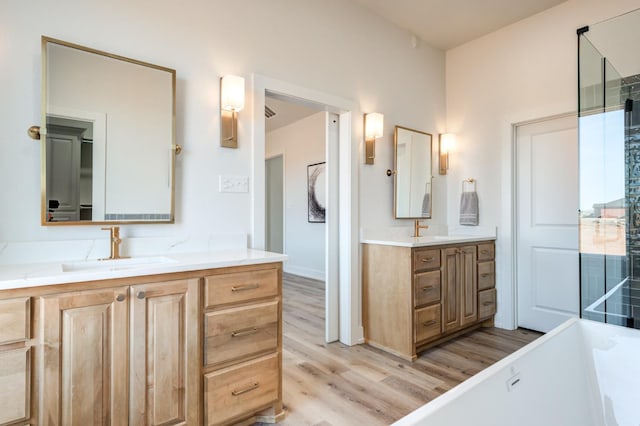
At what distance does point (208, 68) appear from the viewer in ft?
6.97

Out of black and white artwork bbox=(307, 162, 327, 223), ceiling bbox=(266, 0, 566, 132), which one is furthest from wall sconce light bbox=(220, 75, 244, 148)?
black and white artwork bbox=(307, 162, 327, 223)

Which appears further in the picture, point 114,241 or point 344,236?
point 344,236

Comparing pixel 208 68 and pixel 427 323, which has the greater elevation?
pixel 208 68

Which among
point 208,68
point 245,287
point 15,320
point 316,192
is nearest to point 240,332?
point 245,287

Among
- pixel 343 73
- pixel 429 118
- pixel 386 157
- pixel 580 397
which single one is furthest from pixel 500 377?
pixel 429 118

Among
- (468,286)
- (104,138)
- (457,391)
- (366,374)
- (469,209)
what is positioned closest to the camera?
(457,391)

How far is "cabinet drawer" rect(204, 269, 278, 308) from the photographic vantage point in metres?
1.60

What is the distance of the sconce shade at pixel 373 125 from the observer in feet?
9.74

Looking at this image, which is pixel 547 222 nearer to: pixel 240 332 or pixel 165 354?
pixel 240 332

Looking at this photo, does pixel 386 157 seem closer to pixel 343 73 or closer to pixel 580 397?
pixel 343 73

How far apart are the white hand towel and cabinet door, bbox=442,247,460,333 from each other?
674mm

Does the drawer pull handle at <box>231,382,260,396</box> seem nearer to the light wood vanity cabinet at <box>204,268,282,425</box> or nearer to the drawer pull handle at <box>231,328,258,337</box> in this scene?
the light wood vanity cabinet at <box>204,268,282,425</box>

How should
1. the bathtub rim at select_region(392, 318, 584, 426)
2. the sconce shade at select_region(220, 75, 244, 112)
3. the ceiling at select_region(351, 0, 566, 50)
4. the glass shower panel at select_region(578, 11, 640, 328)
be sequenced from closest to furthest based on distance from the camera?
the bathtub rim at select_region(392, 318, 584, 426), the glass shower panel at select_region(578, 11, 640, 328), the sconce shade at select_region(220, 75, 244, 112), the ceiling at select_region(351, 0, 566, 50)

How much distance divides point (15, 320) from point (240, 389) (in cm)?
95
